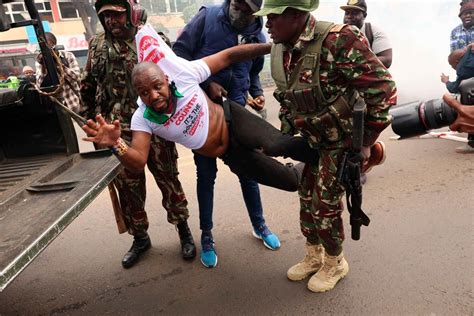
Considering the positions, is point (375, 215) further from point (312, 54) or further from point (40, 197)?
point (40, 197)

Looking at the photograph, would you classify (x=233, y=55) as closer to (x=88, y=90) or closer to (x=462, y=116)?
(x=88, y=90)

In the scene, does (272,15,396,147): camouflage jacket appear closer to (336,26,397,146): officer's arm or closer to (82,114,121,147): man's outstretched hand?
(336,26,397,146): officer's arm

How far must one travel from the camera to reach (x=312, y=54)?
180 cm

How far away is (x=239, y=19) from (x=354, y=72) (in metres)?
0.91

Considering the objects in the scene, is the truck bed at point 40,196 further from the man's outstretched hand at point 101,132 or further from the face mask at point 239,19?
the face mask at point 239,19

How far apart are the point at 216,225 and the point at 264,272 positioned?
0.81 m

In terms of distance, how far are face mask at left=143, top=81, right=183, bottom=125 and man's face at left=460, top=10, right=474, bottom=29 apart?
12.9 feet

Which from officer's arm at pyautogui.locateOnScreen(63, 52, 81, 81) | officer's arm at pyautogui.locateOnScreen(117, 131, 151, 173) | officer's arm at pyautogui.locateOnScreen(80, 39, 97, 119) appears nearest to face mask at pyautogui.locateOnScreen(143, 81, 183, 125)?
officer's arm at pyautogui.locateOnScreen(117, 131, 151, 173)

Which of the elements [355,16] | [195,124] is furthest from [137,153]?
[355,16]

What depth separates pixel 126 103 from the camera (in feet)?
8.14

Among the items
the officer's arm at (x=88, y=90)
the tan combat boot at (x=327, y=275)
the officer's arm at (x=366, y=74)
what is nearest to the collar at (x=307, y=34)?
the officer's arm at (x=366, y=74)

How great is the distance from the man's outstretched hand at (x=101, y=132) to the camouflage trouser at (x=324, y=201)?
3.48ft

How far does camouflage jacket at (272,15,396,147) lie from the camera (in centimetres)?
175

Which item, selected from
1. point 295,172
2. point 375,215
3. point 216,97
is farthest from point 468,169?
point 216,97
